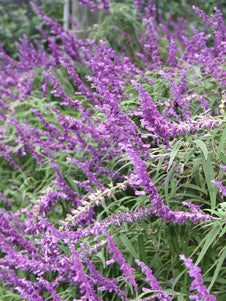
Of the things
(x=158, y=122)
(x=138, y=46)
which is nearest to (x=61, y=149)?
(x=158, y=122)

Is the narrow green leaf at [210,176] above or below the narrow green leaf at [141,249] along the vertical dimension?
above

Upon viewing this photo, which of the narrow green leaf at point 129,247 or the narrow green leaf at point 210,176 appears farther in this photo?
the narrow green leaf at point 129,247

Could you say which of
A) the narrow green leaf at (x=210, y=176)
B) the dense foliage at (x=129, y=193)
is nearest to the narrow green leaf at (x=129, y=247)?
the dense foliage at (x=129, y=193)

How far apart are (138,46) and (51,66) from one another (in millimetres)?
1240

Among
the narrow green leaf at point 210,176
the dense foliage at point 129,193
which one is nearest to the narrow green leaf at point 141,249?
the dense foliage at point 129,193

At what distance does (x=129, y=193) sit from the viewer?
3.07 metres

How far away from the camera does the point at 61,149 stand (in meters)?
3.89

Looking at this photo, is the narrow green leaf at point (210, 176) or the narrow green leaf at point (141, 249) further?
the narrow green leaf at point (141, 249)

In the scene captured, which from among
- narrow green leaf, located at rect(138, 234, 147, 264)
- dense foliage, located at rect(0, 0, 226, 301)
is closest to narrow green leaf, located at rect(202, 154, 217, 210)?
dense foliage, located at rect(0, 0, 226, 301)

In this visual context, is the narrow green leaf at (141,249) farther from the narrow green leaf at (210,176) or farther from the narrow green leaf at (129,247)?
the narrow green leaf at (210,176)

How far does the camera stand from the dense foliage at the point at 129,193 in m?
2.25

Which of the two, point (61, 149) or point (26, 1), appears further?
point (26, 1)

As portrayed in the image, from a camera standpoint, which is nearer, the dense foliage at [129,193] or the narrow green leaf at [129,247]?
the dense foliage at [129,193]

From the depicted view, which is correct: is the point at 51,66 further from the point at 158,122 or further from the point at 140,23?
the point at 158,122
